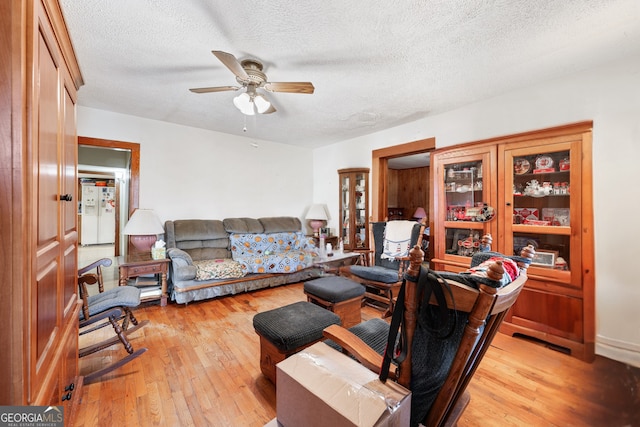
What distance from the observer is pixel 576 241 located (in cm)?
222

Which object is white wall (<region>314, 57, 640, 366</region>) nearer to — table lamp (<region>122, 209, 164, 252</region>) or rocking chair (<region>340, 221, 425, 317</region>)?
rocking chair (<region>340, 221, 425, 317</region>)

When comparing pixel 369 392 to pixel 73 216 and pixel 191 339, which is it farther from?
pixel 191 339

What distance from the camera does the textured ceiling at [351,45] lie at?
1.60 meters

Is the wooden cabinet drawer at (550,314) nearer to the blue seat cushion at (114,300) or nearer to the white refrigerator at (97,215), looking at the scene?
the blue seat cushion at (114,300)

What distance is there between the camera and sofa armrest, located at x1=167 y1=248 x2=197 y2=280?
306 cm

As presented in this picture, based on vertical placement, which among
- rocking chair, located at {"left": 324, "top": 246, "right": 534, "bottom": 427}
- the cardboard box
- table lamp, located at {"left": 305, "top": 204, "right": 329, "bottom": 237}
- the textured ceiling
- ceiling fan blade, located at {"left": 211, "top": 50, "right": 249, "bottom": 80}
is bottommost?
Result: the cardboard box

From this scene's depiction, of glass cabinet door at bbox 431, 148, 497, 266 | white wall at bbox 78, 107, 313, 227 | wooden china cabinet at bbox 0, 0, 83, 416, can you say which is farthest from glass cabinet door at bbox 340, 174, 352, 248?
wooden china cabinet at bbox 0, 0, 83, 416

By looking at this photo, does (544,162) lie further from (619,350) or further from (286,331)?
(286,331)

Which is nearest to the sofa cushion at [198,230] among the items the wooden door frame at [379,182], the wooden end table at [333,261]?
the wooden end table at [333,261]

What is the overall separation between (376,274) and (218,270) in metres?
1.97

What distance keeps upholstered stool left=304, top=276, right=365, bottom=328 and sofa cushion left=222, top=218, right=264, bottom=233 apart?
1921 mm

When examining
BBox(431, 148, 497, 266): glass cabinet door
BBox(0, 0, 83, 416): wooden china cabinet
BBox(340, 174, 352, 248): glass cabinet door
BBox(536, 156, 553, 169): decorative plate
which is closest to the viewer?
BBox(0, 0, 83, 416): wooden china cabinet

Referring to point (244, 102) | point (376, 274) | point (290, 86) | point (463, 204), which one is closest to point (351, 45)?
point (290, 86)

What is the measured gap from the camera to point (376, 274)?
2.98m
